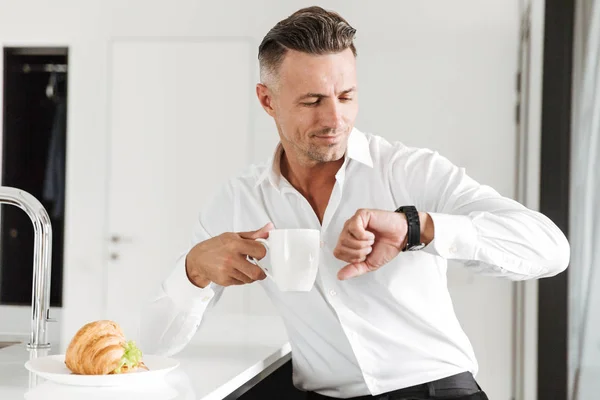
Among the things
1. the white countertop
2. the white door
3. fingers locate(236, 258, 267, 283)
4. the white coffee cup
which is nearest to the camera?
the white countertop

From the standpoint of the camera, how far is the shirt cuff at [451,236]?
4.57 feet

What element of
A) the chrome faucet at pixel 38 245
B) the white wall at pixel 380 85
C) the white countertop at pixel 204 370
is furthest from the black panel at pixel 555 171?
the chrome faucet at pixel 38 245

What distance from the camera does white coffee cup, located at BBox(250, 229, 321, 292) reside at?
1.31 metres

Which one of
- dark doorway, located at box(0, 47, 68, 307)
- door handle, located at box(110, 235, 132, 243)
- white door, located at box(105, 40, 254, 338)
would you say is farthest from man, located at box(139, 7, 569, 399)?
dark doorway, located at box(0, 47, 68, 307)

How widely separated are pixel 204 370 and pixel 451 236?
0.49m

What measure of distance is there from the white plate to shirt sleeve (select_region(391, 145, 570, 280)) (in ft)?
1.67

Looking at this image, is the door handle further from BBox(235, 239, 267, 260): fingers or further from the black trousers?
BBox(235, 239, 267, 260): fingers

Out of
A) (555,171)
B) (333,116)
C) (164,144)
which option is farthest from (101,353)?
(164,144)

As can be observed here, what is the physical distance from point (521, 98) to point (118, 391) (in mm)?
3357

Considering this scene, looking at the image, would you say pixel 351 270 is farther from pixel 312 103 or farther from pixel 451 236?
pixel 312 103

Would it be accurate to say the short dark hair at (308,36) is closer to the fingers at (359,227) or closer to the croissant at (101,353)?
the fingers at (359,227)

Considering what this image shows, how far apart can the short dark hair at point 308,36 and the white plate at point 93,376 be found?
70 cm

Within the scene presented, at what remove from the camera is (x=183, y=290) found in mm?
1623

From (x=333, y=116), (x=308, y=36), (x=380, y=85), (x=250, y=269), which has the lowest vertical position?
(x=250, y=269)
